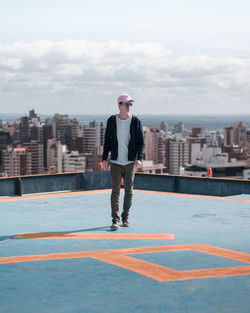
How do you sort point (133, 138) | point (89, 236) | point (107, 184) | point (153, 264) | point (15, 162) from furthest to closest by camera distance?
1. point (15, 162)
2. point (107, 184)
3. point (133, 138)
4. point (89, 236)
5. point (153, 264)

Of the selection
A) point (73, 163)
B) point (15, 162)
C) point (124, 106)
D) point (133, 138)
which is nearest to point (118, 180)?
point (133, 138)

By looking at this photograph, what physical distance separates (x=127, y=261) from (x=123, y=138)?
275 cm

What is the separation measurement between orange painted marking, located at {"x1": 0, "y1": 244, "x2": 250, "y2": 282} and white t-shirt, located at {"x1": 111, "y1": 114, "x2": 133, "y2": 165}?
1.98 meters

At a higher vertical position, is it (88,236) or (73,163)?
(88,236)

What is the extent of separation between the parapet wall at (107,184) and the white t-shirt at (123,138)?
525cm

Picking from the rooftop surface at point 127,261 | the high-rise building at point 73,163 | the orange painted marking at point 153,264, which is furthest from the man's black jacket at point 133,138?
the high-rise building at point 73,163

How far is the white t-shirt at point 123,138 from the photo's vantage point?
8414 mm

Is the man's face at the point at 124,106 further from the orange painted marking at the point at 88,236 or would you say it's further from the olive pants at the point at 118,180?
the orange painted marking at the point at 88,236

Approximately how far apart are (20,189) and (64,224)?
16.3 feet

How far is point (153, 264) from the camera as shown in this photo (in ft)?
19.3

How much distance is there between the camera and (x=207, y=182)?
13.5 meters

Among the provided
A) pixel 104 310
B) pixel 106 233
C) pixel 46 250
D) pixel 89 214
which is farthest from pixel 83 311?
pixel 89 214

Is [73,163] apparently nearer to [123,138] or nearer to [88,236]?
[123,138]

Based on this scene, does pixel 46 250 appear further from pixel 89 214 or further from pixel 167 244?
pixel 89 214
